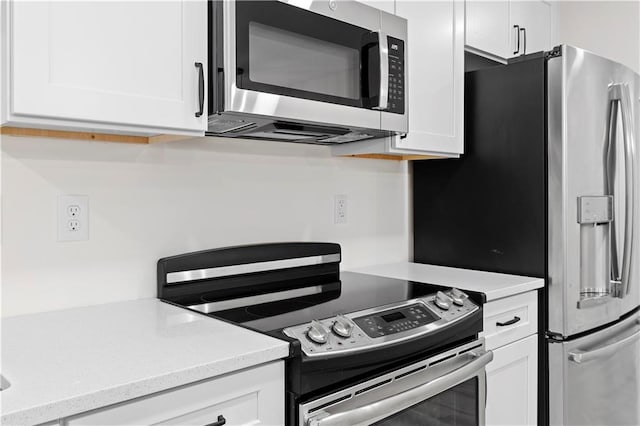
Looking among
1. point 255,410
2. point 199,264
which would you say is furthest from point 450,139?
point 255,410

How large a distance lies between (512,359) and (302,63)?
1217mm

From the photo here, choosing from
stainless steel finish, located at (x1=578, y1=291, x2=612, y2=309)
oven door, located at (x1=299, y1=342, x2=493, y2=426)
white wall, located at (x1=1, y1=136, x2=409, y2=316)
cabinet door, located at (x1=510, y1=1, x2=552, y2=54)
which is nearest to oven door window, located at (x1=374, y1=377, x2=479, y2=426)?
oven door, located at (x1=299, y1=342, x2=493, y2=426)

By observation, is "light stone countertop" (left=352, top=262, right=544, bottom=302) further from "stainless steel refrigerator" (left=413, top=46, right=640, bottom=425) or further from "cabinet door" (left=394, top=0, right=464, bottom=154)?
"cabinet door" (left=394, top=0, right=464, bottom=154)

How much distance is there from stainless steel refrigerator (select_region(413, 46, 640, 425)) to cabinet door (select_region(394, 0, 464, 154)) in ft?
0.49

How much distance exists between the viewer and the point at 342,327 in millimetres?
1240

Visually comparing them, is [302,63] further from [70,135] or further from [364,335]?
[364,335]

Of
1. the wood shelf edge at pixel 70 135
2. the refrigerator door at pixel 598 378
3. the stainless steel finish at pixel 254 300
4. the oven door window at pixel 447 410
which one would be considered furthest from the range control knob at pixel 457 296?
the wood shelf edge at pixel 70 135

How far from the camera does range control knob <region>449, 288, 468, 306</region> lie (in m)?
1.58

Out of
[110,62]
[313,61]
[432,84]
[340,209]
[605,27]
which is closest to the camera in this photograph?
[110,62]

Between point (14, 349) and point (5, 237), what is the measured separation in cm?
36

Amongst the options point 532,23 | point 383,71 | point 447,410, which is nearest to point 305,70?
point 383,71

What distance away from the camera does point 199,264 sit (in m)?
1.62

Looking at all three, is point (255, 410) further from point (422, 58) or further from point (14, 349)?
point (422, 58)

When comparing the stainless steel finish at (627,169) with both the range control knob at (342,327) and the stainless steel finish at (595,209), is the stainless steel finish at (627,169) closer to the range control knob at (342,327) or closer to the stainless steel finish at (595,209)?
the stainless steel finish at (595,209)
